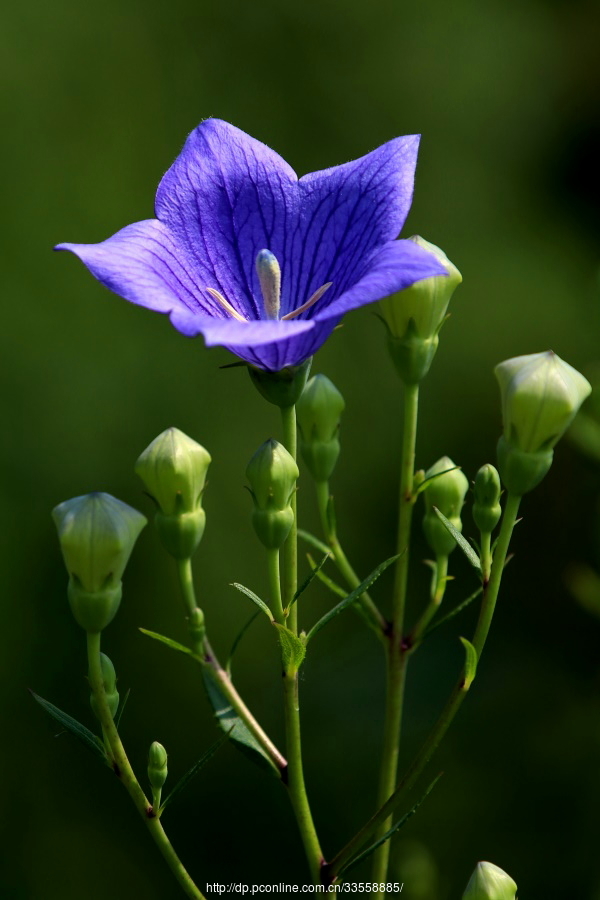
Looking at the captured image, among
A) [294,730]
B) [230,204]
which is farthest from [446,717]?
[230,204]

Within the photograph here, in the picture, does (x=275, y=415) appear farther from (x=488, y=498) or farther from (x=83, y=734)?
(x=83, y=734)

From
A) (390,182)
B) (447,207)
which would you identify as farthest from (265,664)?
(390,182)

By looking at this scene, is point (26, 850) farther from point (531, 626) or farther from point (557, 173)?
point (557, 173)

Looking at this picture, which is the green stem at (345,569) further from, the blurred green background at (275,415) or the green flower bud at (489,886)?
the blurred green background at (275,415)

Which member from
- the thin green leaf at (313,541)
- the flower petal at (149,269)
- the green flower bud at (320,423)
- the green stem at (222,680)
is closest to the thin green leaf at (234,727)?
the green stem at (222,680)

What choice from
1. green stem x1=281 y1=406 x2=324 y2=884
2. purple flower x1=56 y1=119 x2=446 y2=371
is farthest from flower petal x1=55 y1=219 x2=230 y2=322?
green stem x1=281 y1=406 x2=324 y2=884

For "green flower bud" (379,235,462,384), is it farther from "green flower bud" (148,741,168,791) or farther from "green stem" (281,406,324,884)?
"green flower bud" (148,741,168,791)
